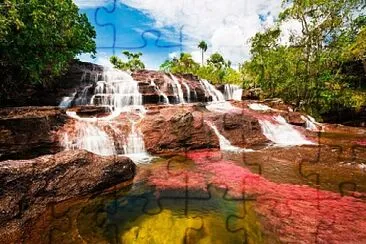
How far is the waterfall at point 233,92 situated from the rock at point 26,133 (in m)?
19.3

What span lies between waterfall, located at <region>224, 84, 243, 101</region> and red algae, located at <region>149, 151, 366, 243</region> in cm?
1886

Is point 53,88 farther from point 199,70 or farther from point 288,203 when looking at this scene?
point 199,70

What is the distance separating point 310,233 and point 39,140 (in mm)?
8760

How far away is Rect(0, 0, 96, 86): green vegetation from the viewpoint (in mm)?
10383

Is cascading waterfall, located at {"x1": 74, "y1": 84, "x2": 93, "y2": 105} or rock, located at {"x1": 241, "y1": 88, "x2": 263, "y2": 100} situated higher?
rock, located at {"x1": 241, "y1": 88, "x2": 263, "y2": 100}

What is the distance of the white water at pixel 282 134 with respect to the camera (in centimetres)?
1431

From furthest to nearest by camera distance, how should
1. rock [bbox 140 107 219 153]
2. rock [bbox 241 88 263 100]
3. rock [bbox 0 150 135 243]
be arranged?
rock [bbox 241 88 263 100] < rock [bbox 140 107 219 153] < rock [bbox 0 150 135 243]

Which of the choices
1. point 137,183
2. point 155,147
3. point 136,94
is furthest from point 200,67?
point 137,183

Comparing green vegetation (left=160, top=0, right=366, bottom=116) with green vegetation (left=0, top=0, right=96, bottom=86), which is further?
green vegetation (left=160, top=0, right=366, bottom=116)

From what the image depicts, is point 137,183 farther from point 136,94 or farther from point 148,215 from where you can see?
point 136,94

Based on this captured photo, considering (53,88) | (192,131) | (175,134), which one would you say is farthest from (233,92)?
(175,134)

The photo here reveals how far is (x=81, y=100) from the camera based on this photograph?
17.8m

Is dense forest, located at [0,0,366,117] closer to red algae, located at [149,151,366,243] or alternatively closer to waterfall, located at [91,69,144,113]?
waterfall, located at [91,69,144,113]

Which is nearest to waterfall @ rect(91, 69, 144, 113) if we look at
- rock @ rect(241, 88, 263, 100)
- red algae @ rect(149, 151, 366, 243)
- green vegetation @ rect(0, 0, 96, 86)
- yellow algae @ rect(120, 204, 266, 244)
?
green vegetation @ rect(0, 0, 96, 86)
